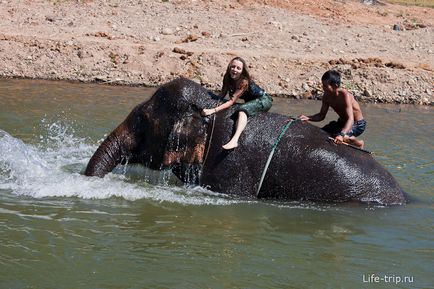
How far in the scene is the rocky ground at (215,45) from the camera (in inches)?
806

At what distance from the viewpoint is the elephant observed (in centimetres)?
932

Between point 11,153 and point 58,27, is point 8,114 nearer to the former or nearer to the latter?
point 11,153

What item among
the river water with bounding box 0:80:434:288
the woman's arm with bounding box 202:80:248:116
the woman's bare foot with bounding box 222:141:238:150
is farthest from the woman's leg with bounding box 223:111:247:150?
the river water with bounding box 0:80:434:288

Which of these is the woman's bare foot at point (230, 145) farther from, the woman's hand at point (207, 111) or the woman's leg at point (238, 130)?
the woman's hand at point (207, 111)

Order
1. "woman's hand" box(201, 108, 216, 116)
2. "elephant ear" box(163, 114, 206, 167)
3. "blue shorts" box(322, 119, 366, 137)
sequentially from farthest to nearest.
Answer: "blue shorts" box(322, 119, 366, 137), "elephant ear" box(163, 114, 206, 167), "woman's hand" box(201, 108, 216, 116)

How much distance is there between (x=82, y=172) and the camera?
32.5 ft

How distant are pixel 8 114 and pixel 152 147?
5.97 metres

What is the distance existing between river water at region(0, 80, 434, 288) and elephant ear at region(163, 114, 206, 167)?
393mm

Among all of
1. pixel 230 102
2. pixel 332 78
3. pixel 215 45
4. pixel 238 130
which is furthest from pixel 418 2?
pixel 238 130

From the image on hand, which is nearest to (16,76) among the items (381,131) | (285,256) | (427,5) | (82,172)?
(381,131)

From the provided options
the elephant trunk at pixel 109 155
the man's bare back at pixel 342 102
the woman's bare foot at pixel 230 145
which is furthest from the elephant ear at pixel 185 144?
the man's bare back at pixel 342 102

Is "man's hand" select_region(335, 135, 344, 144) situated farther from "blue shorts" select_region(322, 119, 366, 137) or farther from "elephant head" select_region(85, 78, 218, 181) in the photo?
"elephant head" select_region(85, 78, 218, 181)

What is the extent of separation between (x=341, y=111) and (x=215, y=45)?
1389 centimetres

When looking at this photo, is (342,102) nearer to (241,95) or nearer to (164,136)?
(241,95)
